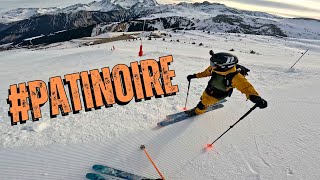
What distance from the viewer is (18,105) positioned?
9.12 m

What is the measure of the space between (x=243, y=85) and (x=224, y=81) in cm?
84

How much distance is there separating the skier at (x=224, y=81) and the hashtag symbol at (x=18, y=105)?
15.7 ft

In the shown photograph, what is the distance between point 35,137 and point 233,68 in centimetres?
518

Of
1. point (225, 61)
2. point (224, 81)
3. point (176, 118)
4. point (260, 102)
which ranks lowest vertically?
point (176, 118)

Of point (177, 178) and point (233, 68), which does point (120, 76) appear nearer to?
point (233, 68)

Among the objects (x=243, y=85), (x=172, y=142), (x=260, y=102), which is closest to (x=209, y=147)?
(x=172, y=142)

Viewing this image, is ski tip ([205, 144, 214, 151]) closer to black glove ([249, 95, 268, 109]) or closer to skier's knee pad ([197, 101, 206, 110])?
black glove ([249, 95, 268, 109])

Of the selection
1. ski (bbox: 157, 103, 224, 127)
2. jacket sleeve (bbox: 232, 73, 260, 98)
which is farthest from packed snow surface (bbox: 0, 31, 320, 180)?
jacket sleeve (bbox: 232, 73, 260, 98)

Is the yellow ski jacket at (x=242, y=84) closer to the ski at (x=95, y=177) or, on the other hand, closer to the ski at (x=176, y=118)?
the ski at (x=176, y=118)

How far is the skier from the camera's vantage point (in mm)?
6891

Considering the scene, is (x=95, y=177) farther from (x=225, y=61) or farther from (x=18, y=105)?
(x=18, y=105)

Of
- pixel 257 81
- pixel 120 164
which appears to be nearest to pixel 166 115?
pixel 120 164

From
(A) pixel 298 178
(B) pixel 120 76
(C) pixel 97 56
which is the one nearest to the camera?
(A) pixel 298 178

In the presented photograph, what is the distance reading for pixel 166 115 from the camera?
8703mm
